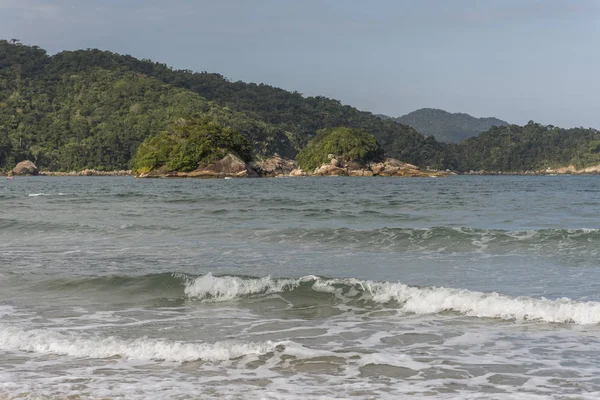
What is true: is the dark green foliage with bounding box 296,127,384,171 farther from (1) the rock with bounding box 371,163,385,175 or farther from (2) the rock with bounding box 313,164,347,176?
(2) the rock with bounding box 313,164,347,176

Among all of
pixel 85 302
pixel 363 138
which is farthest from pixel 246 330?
pixel 363 138

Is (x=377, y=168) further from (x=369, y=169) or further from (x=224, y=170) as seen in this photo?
(x=224, y=170)

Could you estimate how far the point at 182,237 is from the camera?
19406 mm

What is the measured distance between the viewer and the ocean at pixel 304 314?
21.8 feet

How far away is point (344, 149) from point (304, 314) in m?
135

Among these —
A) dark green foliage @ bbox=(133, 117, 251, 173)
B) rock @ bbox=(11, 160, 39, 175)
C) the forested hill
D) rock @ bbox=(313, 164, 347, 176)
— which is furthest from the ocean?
the forested hill

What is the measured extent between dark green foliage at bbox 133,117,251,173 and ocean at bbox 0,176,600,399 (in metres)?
90.0

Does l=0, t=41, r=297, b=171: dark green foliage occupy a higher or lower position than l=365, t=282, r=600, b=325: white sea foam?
higher

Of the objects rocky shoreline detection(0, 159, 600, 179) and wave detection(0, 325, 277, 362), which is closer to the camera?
wave detection(0, 325, 277, 362)

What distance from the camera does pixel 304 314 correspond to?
33.2 ft

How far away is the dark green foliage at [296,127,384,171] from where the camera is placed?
5581 inches

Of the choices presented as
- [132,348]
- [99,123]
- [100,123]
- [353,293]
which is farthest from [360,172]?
[132,348]

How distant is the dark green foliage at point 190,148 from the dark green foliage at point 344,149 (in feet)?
108

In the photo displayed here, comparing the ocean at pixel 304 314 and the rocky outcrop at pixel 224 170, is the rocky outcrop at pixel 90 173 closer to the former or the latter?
the rocky outcrop at pixel 224 170
